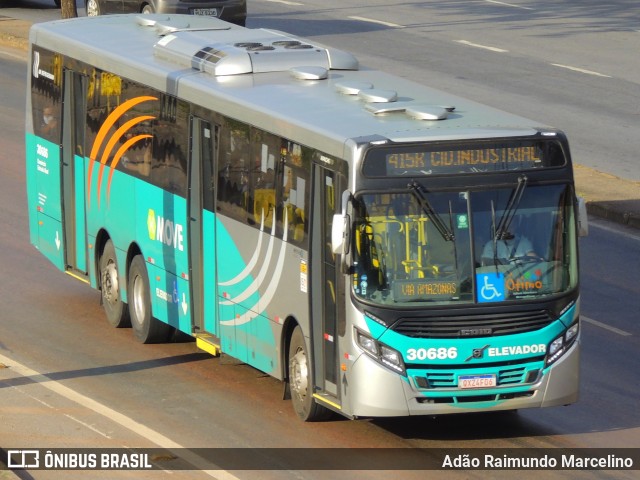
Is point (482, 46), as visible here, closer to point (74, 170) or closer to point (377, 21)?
point (377, 21)

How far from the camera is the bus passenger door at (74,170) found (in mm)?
17328

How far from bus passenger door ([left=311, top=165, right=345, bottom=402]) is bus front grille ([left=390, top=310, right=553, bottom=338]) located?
2.00ft

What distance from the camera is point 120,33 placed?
17.3 metres

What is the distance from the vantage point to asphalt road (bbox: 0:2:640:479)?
12.9 m

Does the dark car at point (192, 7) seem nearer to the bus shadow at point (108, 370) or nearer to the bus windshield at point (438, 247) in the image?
the bus shadow at point (108, 370)

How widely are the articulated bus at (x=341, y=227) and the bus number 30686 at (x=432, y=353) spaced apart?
1 cm

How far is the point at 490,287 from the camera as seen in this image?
12.3m

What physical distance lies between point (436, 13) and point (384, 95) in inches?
1064

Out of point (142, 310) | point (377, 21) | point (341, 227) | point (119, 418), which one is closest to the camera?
point (341, 227)

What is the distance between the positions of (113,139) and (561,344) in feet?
19.8

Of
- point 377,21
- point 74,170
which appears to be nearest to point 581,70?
point 377,21

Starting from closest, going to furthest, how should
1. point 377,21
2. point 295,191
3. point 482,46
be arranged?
1. point 295,191
2. point 482,46
3. point 377,21

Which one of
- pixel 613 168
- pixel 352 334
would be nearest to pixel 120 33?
pixel 352 334

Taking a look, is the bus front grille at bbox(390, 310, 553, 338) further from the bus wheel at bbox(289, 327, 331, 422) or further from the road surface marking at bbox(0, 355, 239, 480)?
the road surface marking at bbox(0, 355, 239, 480)
